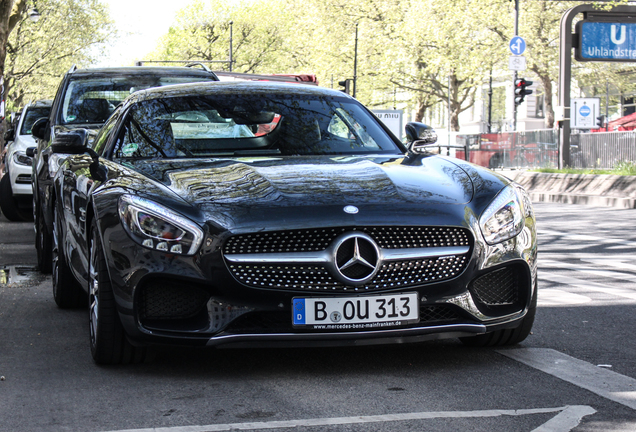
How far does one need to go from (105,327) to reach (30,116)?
40.1 feet

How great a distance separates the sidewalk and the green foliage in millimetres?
29760

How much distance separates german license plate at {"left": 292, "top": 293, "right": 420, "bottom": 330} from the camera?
4.23 meters

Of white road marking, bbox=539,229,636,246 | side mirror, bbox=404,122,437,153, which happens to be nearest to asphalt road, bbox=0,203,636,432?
side mirror, bbox=404,122,437,153

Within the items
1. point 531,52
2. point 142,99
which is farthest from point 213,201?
point 531,52

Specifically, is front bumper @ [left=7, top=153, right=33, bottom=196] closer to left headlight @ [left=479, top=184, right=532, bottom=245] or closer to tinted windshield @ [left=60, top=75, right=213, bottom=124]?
tinted windshield @ [left=60, top=75, right=213, bottom=124]

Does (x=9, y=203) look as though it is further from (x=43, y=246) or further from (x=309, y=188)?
(x=309, y=188)

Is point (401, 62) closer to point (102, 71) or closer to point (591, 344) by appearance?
point (102, 71)

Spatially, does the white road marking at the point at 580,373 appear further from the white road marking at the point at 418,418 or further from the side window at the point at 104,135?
the side window at the point at 104,135

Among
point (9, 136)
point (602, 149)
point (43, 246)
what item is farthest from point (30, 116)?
point (602, 149)

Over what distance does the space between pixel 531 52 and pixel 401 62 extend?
7999mm

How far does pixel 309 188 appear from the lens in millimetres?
4480

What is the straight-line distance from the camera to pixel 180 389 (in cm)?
426

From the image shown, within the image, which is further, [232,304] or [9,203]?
[9,203]

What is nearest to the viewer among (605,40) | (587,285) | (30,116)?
(587,285)
